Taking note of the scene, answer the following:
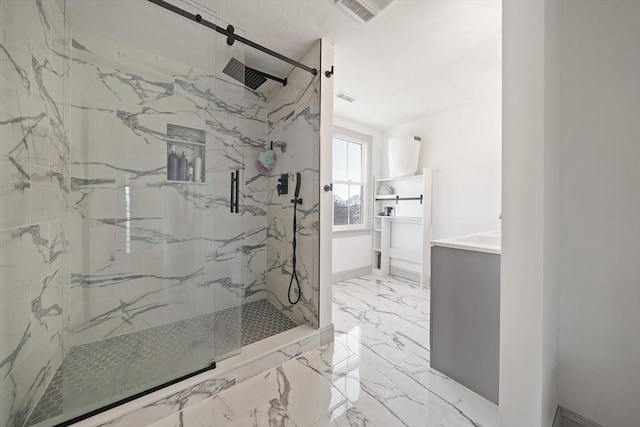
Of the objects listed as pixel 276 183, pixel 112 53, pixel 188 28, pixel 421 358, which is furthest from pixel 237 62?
pixel 421 358

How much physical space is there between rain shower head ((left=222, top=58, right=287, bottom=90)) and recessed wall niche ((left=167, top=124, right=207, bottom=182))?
1.83 feet

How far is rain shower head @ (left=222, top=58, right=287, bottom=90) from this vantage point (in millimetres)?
1820

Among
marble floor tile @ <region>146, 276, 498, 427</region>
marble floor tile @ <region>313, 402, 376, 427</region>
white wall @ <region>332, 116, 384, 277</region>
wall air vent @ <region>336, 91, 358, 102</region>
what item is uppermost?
wall air vent @ <region>336, 91, 358, 102</region>

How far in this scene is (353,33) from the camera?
70.3 inches

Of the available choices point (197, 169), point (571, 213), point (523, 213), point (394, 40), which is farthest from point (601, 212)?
point (197, 169)

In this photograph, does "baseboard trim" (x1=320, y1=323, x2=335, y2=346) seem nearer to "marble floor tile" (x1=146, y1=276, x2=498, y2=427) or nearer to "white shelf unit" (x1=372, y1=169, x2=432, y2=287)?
"marble floor tile" (x1=146, y1=276, x2=498, y2=427)

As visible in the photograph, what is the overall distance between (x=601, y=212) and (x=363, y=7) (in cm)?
179

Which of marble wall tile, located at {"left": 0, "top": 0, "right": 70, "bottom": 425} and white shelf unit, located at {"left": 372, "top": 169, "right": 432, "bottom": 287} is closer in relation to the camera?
marble wall tile, located at {"left": 0, "top": 0, "right": 70, "bottom": 425}

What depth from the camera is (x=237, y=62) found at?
1.83 meters

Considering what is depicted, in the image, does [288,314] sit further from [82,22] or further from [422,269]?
[82,22]

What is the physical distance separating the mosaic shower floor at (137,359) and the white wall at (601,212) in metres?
1.87

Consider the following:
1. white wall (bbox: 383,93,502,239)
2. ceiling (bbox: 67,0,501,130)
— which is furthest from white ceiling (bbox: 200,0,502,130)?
white wall (bbox: 383,93,502,239)

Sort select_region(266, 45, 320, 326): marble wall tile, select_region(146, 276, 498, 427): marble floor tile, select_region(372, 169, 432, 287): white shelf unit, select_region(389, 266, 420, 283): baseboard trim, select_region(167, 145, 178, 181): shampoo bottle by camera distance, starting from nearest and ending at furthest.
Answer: select_region(146, 276, 498, 427): marble floor tile
select_region(167, 145, 178, 181): shampoo bottle
select_region(266, 45, 320, 326): marble wall tile
select_region(372, 169, 432, 287): white shelf unit
select_region(389, 266, 420, 283): baseboard trim

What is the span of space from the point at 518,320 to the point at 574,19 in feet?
4.87
